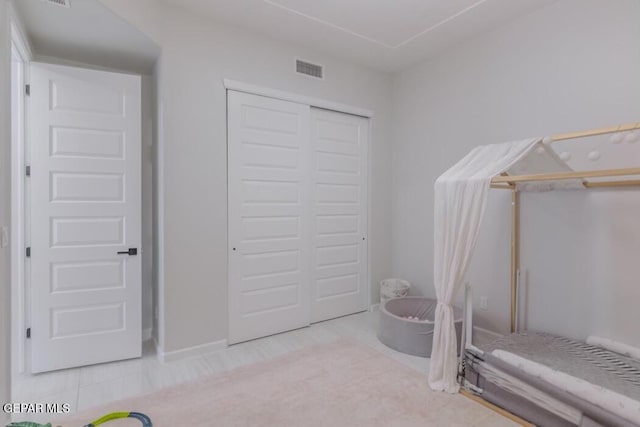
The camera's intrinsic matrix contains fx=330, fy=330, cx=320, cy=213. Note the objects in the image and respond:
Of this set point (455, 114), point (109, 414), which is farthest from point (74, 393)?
point (455, 114)

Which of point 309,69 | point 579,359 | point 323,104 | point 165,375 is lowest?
point 165,375

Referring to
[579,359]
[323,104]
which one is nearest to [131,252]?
[323,104]

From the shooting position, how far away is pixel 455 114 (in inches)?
143

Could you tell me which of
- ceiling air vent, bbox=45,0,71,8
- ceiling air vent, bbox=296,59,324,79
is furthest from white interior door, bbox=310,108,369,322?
ceiling air vent, bbox=45,0,71,8

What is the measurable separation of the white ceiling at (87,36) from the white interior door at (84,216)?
7.9 inches

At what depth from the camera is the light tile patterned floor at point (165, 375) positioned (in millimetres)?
2209

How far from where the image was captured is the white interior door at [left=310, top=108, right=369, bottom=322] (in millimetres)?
3803

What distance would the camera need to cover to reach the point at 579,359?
7.39 feet

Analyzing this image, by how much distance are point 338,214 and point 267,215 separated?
957mm

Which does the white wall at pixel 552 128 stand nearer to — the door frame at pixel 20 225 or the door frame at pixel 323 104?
the door frame at pixel 323 104
